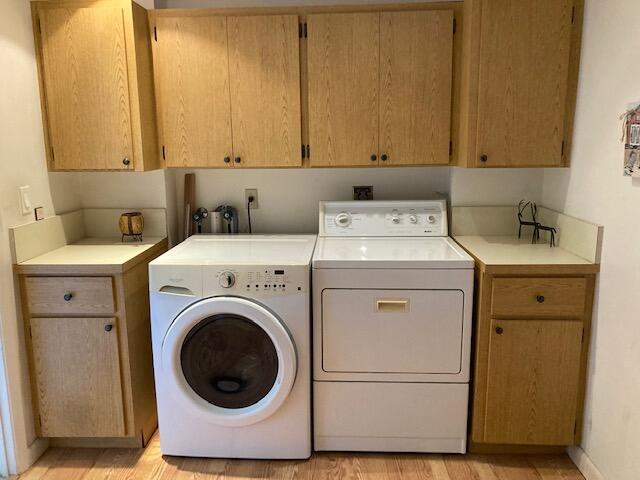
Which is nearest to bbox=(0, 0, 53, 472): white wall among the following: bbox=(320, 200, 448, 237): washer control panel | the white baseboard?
bbox=(320, 200, 448, 237): washer control panel

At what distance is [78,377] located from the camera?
231cm

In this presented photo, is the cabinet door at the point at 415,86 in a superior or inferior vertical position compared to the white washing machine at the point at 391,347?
superior

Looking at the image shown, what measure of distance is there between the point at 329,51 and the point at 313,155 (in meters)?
0.48

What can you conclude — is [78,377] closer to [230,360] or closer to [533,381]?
[230,360]

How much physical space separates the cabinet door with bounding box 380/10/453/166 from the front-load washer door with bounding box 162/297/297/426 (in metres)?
1.00

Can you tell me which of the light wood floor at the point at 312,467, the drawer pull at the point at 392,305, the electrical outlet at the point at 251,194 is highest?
the electrical outlet at the point at 251,194

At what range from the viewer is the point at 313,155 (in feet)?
8.36

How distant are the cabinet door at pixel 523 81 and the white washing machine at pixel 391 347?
54 cm

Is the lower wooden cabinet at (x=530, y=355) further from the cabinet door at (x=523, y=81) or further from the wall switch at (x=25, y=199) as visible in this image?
the wall switch at (x=25, y=199)

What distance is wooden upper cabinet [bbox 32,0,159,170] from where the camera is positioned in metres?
2.36

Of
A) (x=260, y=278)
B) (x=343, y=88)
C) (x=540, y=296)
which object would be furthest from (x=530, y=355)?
(x=343, y=88)

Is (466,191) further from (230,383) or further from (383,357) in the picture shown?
(230,383)

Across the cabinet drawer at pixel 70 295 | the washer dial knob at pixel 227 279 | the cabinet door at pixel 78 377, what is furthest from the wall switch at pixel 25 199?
the washer dial knob at pixel 227 279

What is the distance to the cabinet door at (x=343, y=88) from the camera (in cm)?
242
